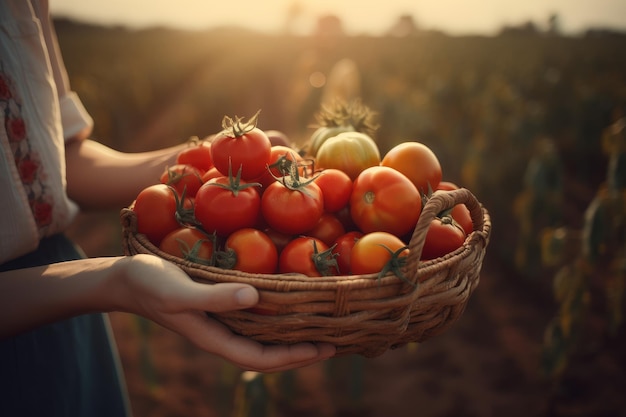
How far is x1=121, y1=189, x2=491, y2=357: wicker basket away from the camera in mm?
1069

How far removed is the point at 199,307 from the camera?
0.99 meters

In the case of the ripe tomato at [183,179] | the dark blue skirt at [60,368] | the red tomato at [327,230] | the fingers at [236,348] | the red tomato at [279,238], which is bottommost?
the dark blue skirt at [60,368]

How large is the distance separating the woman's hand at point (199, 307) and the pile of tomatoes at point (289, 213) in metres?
0.18

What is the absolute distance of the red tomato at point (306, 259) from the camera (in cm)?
124

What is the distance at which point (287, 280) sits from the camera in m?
1.09

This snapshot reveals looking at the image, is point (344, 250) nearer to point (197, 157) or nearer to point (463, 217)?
point (463, 217)

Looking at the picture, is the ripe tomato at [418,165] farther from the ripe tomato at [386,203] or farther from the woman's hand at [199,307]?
the woman's hand at [199,307]

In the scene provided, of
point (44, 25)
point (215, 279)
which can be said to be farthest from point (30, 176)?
point (215, 279)

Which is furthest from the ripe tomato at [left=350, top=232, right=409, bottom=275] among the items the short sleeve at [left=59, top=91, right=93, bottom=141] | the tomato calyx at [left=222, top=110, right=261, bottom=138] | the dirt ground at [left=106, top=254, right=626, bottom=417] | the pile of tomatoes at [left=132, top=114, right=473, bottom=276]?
the dirt ground at [left=106, top=254, right=626, bottom=417]

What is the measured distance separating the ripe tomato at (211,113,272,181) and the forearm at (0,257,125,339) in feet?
1.45

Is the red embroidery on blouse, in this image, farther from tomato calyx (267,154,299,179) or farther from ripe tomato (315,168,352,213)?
ripe tomato (315,168,352,213)

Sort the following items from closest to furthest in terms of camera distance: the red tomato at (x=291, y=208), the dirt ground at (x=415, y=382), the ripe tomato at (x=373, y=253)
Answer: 1. the ripe tomato at (x=373, y=253)
2. the red tomato at (x=291, y=208)
3. the dirt ground at (x=415, y=382)

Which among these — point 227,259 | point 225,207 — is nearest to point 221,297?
point 227,259

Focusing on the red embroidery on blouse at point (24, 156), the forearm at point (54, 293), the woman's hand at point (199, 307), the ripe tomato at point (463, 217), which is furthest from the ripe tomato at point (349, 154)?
the red embroidery on blouse at point (24, 156)
